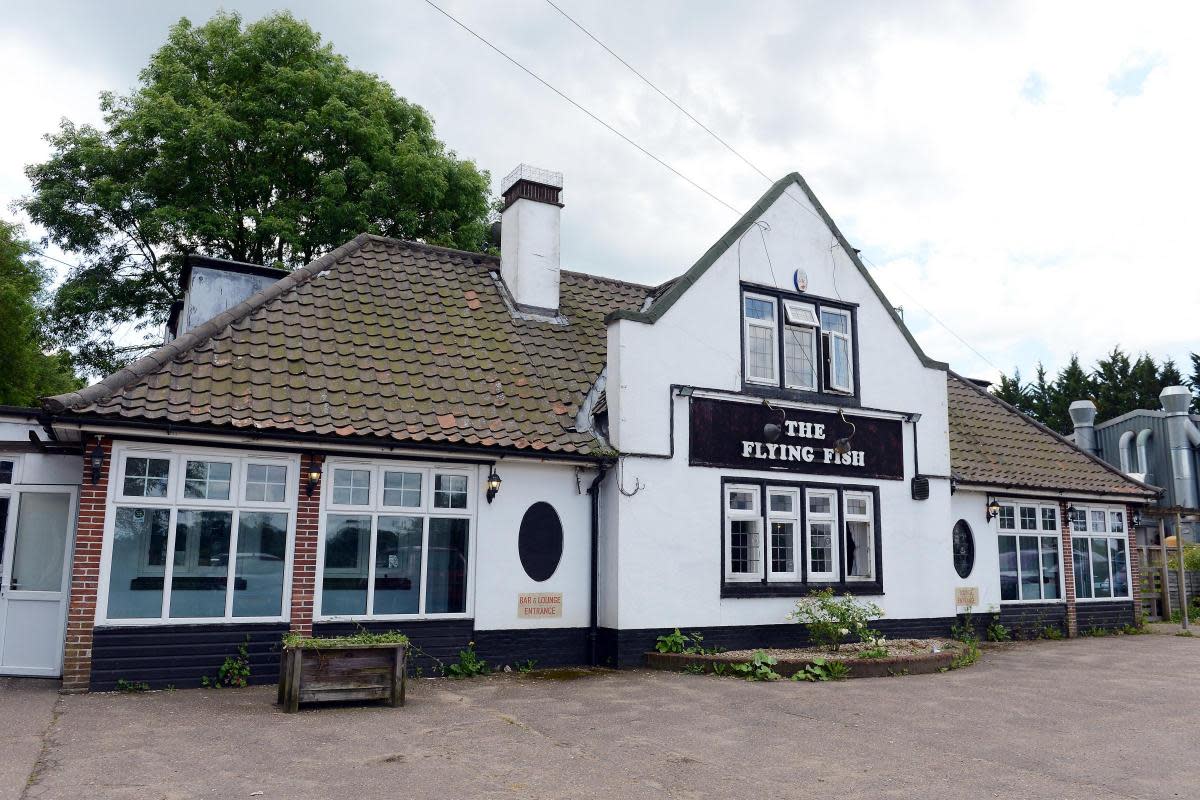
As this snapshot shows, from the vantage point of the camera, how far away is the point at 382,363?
12844 mm

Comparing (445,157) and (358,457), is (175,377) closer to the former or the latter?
(358,457)

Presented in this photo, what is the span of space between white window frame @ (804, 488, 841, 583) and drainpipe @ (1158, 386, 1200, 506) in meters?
21.0

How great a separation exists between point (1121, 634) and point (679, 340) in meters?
13.1

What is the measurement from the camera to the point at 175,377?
11008mm

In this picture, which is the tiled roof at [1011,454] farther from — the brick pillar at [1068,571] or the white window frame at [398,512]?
the white window frame at [398,512]

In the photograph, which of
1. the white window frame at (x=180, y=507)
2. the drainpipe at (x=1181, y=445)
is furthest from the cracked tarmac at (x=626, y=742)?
the drainpipe at (x=1181, y=445)

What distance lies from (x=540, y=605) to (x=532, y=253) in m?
6.45

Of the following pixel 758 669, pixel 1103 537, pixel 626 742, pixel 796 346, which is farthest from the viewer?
pixel 1103 537

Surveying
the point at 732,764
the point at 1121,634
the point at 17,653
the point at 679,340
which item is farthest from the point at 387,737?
the point at 1121,634

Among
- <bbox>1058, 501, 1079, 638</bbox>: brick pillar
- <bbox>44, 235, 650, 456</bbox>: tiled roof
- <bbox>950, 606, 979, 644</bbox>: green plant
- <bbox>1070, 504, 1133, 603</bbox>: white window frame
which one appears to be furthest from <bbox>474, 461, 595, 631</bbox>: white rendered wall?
<bbox>1070, 504, 1133, 603</bbox>: white window frame

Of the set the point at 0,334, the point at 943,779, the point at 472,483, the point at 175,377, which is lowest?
the point at 943,779

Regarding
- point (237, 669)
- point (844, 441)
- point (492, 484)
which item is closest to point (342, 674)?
point (237, 669)

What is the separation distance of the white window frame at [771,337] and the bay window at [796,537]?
68.5 inches

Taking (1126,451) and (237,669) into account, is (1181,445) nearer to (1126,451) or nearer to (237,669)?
(1126,451)
